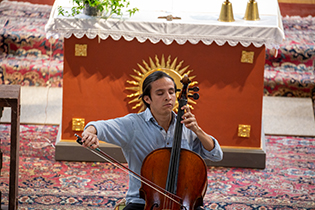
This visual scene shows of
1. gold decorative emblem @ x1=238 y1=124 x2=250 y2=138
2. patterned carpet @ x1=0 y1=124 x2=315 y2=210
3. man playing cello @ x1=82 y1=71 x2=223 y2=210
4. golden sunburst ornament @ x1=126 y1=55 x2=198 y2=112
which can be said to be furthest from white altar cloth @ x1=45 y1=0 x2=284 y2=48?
man playing cello @ x1=82 y1=71 x2=223 y2=210

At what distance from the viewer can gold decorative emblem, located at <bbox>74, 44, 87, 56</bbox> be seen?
13.9 feet

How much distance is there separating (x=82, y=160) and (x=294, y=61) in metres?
3.66

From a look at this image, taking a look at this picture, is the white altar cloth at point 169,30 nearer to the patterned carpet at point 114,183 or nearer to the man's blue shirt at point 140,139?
the patterned carpet at point 114,183

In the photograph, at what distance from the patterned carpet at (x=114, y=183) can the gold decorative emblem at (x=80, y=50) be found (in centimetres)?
103

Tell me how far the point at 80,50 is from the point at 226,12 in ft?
4.33

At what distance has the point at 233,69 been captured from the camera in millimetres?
4301

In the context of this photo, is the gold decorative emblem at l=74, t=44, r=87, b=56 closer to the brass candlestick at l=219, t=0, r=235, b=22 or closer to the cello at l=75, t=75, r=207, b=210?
the brass candlestick at l=219, t=0, r=235, b=22

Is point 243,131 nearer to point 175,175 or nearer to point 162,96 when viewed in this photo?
point 162,96

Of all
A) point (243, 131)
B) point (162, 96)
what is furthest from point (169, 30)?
point (162, 96)

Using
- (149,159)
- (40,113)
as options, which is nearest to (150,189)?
(149,159)

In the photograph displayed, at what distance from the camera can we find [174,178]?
245 centimetres

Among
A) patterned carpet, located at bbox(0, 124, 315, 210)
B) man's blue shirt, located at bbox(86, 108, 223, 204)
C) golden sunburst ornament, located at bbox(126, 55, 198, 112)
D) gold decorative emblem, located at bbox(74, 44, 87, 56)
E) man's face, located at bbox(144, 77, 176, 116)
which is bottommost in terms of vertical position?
patterned carpet, located at bbox(0, 124, 315, 210)

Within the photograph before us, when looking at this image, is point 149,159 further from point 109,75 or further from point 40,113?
point 40,113

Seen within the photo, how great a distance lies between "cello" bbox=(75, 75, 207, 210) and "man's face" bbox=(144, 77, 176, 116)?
129 millimetres
